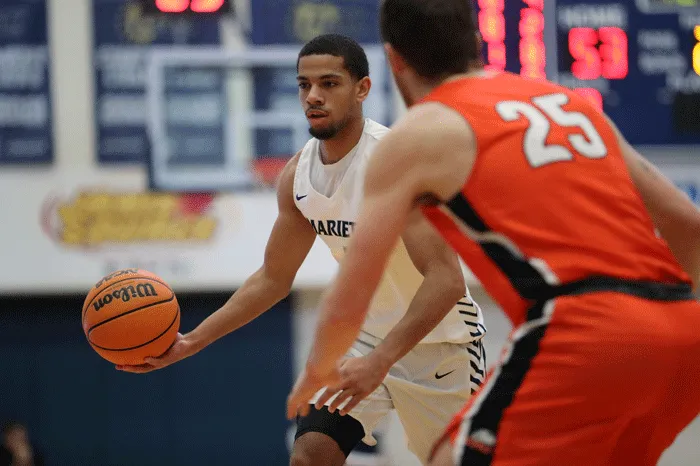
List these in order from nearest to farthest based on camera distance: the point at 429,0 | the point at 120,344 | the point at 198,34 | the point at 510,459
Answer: the point at 510,459
the point at 429,0
the point at 120,344
the point at 198,34

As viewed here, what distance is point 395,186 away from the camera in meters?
2.38

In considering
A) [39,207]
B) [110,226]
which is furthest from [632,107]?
[39,207]

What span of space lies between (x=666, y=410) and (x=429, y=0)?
1.11m

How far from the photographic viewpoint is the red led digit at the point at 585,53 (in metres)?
9.08

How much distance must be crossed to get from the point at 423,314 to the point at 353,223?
73 cm

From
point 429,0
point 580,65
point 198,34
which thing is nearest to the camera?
point 429,0

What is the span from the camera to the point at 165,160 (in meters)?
10.1

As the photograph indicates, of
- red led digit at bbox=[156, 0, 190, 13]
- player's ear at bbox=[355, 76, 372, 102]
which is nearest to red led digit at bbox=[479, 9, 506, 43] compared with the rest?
red led digit at bbox=[156, 0, 190, 13]

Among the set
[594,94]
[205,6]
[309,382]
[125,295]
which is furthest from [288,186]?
[205,6]

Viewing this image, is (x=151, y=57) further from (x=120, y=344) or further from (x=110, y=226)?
(x=120, y=344)

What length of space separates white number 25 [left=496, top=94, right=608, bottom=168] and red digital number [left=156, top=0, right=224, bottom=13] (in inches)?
288

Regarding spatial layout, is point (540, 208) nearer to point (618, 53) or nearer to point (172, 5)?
point (618, 53)

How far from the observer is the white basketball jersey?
4094 mm

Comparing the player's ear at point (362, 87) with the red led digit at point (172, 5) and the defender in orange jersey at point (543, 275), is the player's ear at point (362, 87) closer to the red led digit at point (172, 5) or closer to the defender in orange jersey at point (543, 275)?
the defender in orange jersey at point (543, 275)
